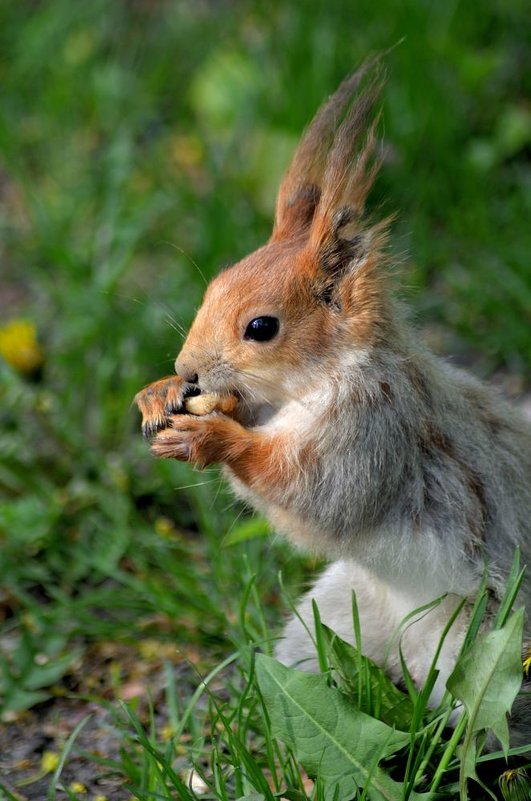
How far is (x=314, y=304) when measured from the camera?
242 centimetres

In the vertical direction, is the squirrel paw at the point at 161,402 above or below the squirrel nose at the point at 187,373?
below

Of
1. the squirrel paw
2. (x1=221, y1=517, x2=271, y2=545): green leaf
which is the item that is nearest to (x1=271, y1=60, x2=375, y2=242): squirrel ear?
the squirrel paw

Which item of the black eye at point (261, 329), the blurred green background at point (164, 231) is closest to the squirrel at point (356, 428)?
the black eye at point (261, 329)

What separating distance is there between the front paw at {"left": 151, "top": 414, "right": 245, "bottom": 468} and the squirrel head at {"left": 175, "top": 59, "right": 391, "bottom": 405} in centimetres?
8

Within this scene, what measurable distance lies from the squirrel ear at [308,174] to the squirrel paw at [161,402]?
451 millimetres

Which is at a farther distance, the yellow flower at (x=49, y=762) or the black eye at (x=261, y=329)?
the yellow flower at (x=49, y=762)

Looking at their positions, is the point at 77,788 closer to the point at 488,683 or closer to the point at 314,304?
the point at 488,683

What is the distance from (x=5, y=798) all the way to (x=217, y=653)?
716mm

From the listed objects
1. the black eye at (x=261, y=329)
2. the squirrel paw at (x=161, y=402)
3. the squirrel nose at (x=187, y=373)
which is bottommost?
the squirrel paw at (x=161, y=402)

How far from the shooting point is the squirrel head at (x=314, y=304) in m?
2.37

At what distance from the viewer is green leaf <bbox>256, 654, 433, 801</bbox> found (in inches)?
85.5

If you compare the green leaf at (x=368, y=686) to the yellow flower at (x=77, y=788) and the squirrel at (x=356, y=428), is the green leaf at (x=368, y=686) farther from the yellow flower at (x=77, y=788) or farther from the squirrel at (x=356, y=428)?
the yellow flower at (x=77, y=788)

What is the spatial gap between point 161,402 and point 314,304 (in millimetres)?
432

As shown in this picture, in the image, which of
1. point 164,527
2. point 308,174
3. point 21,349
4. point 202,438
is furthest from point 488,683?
point 21,349
